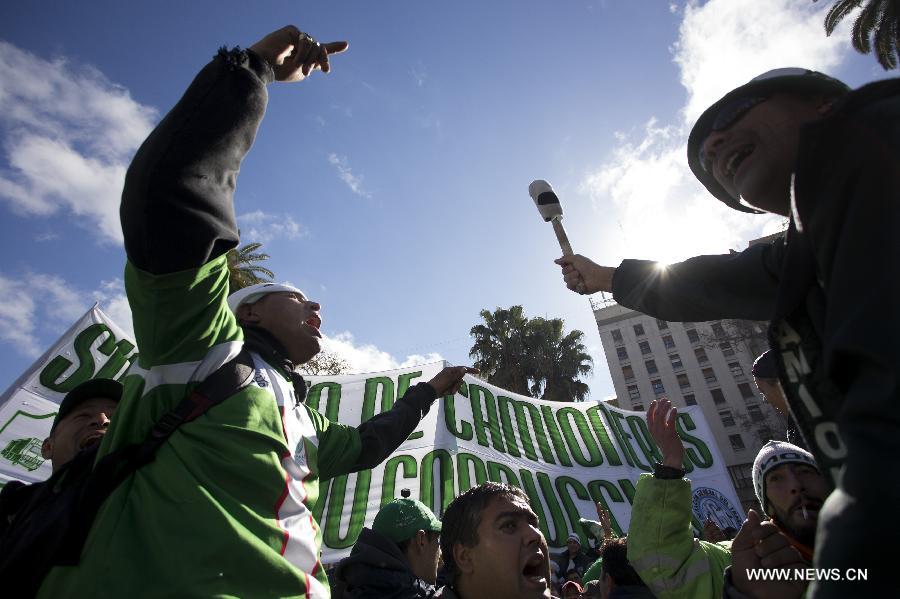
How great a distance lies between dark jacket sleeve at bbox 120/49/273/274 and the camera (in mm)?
1023

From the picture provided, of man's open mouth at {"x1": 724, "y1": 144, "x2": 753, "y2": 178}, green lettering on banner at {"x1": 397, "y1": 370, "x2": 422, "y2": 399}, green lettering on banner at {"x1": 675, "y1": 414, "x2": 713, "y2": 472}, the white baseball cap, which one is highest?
green lettering on banner at {"x1": 397, "y1": 370, "x2": 422, "y2": 399}

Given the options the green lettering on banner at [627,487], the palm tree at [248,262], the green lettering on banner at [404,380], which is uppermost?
the palm tree at [248,262]

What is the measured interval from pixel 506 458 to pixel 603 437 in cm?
246

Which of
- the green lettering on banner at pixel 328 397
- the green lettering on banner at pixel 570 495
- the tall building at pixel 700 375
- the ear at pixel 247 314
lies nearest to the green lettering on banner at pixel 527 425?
the green lettering on banner at pixel 570 495

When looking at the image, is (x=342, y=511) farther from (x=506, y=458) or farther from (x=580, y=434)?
(x=580, y=434)

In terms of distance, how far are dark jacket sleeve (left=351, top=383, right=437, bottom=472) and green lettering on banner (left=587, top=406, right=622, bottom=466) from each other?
6.55m

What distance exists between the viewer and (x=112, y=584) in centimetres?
96

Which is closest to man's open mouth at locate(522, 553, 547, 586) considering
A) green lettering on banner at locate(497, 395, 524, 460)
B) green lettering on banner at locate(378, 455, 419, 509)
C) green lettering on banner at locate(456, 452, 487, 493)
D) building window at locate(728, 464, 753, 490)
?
green lettering on banner at locate(378, 455, 419, 509)

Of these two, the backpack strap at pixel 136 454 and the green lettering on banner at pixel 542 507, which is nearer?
the backpack strap at pixel 136 454

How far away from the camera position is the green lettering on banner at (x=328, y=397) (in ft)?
21.7

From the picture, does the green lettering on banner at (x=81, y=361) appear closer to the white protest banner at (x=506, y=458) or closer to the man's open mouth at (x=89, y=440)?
the white protest banner at (x=506, y=458)

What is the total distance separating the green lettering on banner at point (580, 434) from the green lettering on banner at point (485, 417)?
1545 mm

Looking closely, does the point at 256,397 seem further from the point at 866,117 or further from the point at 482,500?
the point at 866,117

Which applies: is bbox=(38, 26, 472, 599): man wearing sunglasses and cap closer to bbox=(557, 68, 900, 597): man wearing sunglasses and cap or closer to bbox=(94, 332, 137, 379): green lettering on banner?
bbox=(557, 68, 900, 597): man wearing sunglasses and cap
